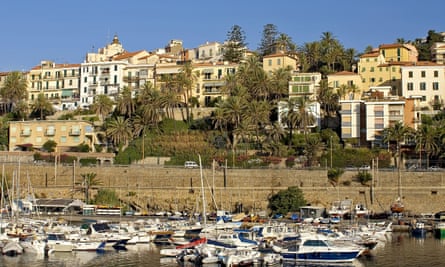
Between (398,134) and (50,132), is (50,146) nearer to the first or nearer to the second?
(50,132)

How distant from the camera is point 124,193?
234 ft

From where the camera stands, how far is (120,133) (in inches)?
3332

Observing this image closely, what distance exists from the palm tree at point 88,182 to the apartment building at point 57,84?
121 ft

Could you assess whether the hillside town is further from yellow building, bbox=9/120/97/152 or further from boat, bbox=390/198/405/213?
boat, bbox=390/198/405/213

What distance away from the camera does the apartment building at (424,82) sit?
87812 millimetres

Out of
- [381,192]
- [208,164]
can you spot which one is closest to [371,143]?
[381,192]

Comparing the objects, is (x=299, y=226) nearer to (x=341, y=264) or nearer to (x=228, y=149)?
(x=341, y=264)

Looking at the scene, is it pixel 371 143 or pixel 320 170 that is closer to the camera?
pixel 320 170

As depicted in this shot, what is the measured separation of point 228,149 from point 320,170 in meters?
14.8

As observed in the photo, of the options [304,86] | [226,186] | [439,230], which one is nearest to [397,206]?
[439,230]

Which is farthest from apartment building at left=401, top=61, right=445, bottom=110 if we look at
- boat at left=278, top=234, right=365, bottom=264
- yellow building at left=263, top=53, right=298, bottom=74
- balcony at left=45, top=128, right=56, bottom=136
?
boat at left=278, top=234, right=365, bottom=264

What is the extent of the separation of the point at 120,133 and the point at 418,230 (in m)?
41.1

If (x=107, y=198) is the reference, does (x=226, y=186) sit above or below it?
above

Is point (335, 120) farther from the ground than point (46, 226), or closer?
farther from the ground
